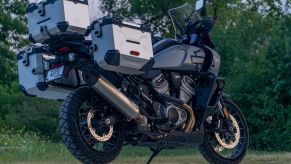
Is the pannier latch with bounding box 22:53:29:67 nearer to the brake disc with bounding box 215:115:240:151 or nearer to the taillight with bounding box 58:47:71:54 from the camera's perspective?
the taillight with bounding box 58:47:71:54

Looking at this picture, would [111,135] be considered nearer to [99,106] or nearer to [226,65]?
[99,106]

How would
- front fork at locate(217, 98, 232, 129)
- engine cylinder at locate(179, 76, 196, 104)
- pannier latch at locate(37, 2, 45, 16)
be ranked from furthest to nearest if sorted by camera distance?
1. front fork at locate(217, 98, 232, 129)
2. engine cylinder at locate(179, 76, 196, 104)
3. pannier latch at locate(37, 2, 45, 16)

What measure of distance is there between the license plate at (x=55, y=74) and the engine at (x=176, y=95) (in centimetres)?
117

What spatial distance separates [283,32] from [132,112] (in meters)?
17.4

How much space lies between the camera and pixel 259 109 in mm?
23875

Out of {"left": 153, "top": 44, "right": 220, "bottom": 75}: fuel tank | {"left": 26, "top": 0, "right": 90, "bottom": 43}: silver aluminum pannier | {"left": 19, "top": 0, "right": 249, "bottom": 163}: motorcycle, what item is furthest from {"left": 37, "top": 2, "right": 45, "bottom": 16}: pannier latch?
{"left": 153, "top": 44, "right": 220, "bottom": 75}: fuel tank

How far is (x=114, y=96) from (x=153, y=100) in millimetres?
791

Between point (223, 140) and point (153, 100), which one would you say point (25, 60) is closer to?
point (153, 100)

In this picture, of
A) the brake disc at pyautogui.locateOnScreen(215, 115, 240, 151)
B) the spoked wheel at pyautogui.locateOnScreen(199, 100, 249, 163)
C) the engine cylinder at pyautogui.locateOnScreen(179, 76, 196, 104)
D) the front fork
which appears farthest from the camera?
the front fork

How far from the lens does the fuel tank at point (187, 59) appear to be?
8.24 m

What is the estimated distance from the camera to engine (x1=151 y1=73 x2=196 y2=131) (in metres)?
8.01

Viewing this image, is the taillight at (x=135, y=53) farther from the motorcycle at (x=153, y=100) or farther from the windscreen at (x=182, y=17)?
the windscreen at (x=182, y=17)

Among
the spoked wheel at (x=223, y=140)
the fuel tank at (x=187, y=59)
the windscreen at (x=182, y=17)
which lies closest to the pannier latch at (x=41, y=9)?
the fuel tank at (x=187, y=59)

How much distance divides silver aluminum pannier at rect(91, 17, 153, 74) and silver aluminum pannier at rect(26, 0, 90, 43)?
208 mm
